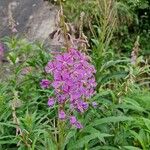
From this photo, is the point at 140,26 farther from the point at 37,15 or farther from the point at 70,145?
the point at 70,145

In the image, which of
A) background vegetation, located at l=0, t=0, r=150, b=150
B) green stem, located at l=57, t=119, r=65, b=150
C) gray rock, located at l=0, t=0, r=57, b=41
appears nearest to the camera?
green stem, located at l=57, t=119, r=65, b=150

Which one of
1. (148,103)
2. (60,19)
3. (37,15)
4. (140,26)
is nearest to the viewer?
(60,19)

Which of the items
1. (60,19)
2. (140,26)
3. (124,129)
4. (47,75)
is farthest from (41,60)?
(140,26)

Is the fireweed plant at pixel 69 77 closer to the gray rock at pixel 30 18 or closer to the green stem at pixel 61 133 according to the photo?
the green stem at pixel 61 133

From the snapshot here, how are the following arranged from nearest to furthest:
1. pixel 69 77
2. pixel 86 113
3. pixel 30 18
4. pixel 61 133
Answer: pixel 69 77 → pixel 61 133 → pixel 86 113 → pixel 30 18

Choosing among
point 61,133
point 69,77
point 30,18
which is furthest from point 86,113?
point 30,18

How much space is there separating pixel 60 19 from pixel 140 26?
633 cm

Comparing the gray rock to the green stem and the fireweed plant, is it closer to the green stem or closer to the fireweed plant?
the green stem

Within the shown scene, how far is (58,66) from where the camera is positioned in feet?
11.0

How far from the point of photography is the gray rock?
26.1 feet

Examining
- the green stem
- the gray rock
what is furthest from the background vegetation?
the gray rock

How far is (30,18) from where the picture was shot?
8.29 metres

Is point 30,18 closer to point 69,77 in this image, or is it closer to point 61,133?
point 61,133

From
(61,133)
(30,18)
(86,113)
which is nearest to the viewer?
(61,133)
